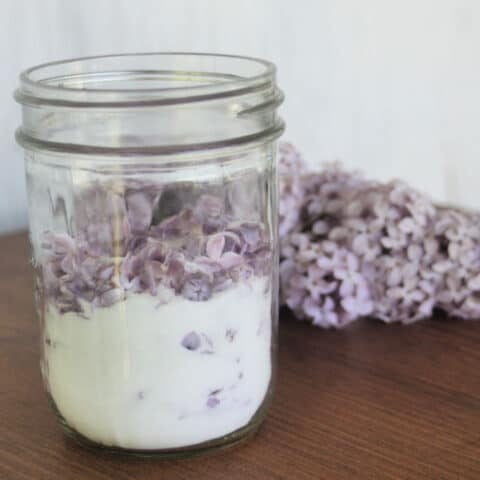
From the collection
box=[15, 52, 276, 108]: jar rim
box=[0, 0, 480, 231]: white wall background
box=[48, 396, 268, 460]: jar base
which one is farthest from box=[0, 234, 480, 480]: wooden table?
box=[0, 0, 480, 231]: white wall background

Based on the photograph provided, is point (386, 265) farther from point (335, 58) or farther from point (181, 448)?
point (335, 58)

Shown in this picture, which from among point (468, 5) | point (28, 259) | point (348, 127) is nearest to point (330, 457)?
point (28, 259)

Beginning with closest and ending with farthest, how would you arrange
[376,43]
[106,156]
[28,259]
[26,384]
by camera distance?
[106,156], [26,384], [28,259], [376,43]

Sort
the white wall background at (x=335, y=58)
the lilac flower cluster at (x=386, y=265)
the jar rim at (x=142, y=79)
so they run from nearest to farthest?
the jar rim at (x=142, y=79) < the lilac flower cluster at (x=386, y=265) < the white wall background at (x=335, y=58)

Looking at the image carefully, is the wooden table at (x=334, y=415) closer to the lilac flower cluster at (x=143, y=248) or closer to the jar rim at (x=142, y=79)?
the lilac flower cluster at (x=143, y=248)

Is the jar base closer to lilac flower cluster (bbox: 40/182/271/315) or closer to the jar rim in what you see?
lilac flower cluster (bbox: 40/182/271/315)

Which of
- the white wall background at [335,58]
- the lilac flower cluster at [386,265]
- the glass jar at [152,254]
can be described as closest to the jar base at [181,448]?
the glass jar at [152,254]

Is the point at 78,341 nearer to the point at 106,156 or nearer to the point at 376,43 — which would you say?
the point at 106,156
